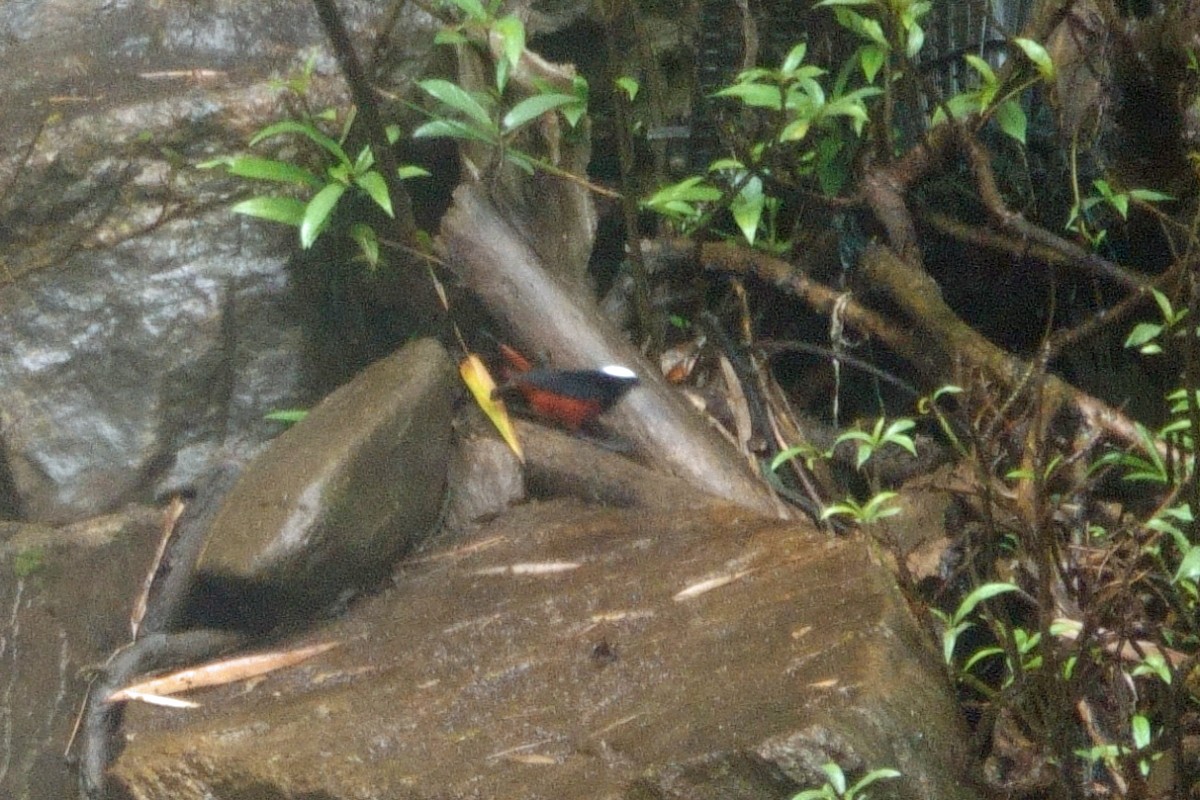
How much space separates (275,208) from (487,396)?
86 centimetres

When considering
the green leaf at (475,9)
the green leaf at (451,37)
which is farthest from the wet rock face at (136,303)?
the green leaf at (475,9)

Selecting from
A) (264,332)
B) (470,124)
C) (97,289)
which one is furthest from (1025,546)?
(97,289)

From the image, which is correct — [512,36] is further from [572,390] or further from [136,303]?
[136,303]

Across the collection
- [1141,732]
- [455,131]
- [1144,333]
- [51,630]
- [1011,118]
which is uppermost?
[455,131]

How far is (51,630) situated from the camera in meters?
3.59

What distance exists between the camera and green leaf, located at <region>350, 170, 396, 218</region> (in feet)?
12.1

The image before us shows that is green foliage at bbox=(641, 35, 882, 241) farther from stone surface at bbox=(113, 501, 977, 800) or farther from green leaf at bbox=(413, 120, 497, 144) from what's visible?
stone surface at bbox=(113, 501, 977, 800)

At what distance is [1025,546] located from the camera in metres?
3.04

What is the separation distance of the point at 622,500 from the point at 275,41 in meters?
2.17

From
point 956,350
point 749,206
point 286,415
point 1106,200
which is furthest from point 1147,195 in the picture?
point 286,415

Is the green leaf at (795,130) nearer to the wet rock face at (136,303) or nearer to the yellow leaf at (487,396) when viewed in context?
the yellow leaf at (487,396)

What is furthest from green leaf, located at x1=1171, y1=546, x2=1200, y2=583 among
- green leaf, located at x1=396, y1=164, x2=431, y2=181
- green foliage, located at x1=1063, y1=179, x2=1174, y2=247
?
green leaf, located at x1=396, y1=164, x2=431, y2=181

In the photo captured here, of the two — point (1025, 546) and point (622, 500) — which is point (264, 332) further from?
point (1025, 546)

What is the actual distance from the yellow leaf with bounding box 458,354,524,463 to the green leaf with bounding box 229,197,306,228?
2.39 feet
